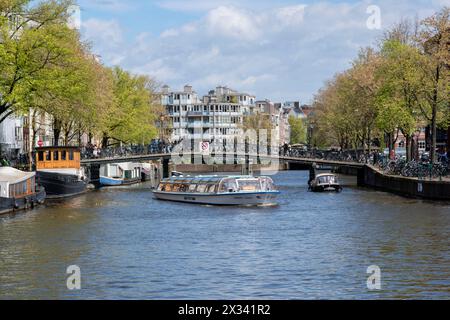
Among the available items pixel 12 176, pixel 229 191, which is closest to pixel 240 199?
pixel 229 191

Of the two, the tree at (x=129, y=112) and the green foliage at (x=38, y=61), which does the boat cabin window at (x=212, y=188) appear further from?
the tree at (x=129, y=112)

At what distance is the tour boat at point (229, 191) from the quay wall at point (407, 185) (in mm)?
11001

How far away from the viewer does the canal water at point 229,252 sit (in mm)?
33500

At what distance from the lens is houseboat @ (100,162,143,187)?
374 ft

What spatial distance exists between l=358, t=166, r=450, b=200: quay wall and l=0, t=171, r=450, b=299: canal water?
3476 mm

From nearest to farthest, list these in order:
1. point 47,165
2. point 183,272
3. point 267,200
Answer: point 183,272
point 267,200
point 47,165

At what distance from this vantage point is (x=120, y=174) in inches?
4739

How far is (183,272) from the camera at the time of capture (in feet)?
122

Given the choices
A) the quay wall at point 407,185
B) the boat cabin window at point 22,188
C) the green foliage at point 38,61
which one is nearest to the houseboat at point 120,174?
the quay wall at point 407,185

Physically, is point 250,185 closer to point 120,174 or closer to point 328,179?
point 328,179

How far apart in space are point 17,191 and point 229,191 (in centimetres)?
1632
